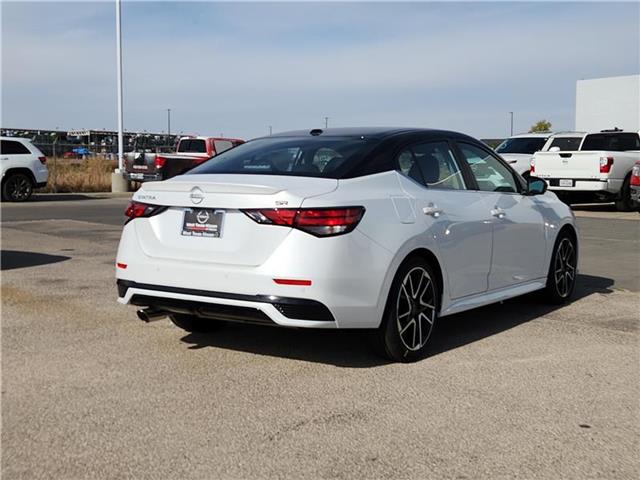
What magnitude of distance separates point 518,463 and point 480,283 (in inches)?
103

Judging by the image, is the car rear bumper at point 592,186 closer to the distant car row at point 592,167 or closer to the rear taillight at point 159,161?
the distant car row at point 592,167

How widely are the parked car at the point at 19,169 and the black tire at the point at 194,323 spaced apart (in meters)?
18.6

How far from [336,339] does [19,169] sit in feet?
64.0

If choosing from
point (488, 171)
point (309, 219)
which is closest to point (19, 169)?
point (488, 171)

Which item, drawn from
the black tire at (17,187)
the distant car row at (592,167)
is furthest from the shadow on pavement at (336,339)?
the black tire at (17,187)

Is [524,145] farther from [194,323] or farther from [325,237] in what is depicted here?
[325,237]

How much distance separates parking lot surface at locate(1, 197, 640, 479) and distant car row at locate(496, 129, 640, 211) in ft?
41.3

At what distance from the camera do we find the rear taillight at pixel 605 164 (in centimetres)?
1939

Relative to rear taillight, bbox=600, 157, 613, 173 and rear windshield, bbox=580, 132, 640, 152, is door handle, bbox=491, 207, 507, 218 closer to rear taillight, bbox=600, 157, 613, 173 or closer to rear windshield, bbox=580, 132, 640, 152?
rear taillight, bbox=600, 157, 613, 173

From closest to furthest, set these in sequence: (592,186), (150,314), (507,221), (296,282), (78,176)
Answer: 1. (296,282)
2. (150,314)
3. (507,221)
4. (592,186)
5. (78,176)

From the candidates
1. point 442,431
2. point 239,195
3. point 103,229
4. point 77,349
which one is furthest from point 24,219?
point 442,431

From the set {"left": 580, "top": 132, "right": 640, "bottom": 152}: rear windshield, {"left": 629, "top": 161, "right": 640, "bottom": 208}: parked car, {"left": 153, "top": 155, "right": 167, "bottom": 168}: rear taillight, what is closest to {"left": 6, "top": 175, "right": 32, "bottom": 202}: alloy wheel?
{"left": 153, "top": 155, "right": 167, "bottom": 168}: rear taillight

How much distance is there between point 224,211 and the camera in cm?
510

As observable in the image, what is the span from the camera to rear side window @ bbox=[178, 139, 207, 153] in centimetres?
2797
